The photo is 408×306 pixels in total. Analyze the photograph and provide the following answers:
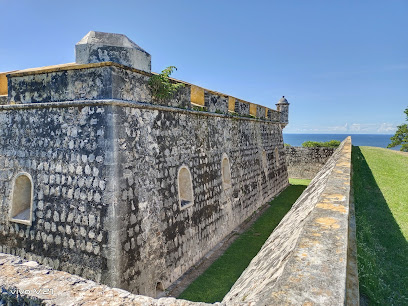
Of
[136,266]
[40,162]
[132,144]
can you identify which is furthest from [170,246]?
[40,162]

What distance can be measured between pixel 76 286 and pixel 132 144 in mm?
3510

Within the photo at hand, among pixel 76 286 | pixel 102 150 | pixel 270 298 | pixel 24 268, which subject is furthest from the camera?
pixel 102 150

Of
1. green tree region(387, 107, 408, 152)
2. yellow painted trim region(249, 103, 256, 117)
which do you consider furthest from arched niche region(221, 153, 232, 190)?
green tree region(387, 107, 408, 152)

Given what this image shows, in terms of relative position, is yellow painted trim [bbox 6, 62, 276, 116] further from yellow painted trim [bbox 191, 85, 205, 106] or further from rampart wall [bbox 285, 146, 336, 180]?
rampart wall [bbox 285, 146, 336, 180]

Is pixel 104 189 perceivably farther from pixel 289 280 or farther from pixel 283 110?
pixel 283 110

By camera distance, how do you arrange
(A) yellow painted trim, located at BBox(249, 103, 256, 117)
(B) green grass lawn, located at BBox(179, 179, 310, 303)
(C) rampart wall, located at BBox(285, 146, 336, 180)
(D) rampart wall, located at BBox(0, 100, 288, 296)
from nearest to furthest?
(D) rampart wall, located at BBox(0, 100, 288, 296) → (B) green grass lawn, located at BBox(179, 179, 310, 303) → (A) yellow painted trim, located at BBox(249, 103, 256, 117) → (C) rampart wall, located at BBox(285, 146, 336, 180)

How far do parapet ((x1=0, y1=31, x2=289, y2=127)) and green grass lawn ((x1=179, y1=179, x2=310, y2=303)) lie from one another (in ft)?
13.9

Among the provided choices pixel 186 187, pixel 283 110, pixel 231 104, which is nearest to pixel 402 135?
pixel 283 110

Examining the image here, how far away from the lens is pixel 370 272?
8.96 feet

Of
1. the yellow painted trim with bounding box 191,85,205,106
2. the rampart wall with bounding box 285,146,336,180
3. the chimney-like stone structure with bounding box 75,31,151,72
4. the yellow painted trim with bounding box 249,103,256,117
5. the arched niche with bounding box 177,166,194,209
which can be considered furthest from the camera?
the rampart wall with bounding box 285,146,336,180

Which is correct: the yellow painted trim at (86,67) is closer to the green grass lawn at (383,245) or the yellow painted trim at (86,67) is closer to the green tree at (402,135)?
the green grass lawn at (383,245)

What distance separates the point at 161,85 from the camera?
20.8 ft

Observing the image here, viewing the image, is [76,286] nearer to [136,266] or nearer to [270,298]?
[270,298]

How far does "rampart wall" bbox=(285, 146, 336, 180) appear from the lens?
21.8 meters
